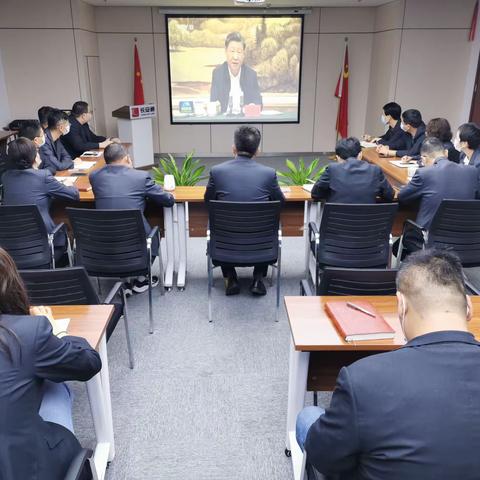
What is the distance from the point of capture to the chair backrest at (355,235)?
2.96 meters

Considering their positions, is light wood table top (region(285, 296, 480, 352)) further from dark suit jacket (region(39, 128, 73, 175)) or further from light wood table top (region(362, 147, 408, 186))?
dark suit jacket (region(39, 128, 73, 175))

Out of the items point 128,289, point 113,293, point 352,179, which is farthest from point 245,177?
point 128,289

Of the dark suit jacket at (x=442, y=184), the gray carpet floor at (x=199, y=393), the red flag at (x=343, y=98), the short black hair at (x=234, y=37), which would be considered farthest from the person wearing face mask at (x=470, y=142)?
the short black hair at (x=234, y=37)

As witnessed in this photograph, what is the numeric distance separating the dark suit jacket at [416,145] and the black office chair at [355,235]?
2322 mm

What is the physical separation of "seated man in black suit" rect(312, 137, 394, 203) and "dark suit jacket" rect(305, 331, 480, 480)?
226cm

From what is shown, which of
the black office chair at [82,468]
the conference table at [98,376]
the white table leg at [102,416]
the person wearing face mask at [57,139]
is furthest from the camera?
the person wearing face mask at [57,139]

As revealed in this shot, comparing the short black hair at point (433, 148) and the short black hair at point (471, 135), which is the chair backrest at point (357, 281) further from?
the short black hair at point (471, 135)

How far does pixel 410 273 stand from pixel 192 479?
1406mm

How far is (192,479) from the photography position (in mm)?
2045

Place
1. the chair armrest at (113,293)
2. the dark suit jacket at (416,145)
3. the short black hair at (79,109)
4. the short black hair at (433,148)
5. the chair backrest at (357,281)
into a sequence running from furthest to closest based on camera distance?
the short black hair at (79,109)
the dark suit jacket at (416,145)
the short black hair at (433,148)
the chair armrest at (113,293)
the chair backrest at (357,281)

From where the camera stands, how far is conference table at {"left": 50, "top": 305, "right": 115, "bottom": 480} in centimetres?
187

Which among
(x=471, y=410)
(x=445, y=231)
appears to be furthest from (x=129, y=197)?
(x=471, y=410)

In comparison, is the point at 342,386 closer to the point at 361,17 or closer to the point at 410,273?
the point at 410,273

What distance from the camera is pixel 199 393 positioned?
2.59 m
